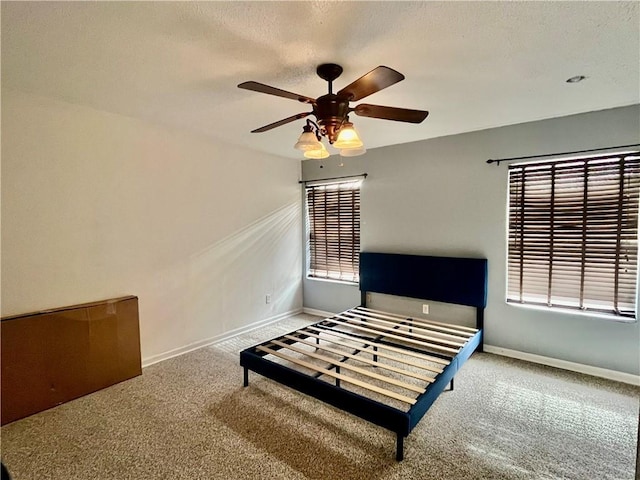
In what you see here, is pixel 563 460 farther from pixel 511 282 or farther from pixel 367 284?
pixel 367 284

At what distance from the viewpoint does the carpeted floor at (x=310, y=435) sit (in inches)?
73.0

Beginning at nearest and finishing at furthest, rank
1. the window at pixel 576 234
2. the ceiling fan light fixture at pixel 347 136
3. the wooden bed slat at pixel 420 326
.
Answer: the ceiling fan light fixture at pixel 347 136
the window at pixel 576 234
the wooden bed slat at pixel 420 326

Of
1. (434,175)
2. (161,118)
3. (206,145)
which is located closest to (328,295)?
(434,175)

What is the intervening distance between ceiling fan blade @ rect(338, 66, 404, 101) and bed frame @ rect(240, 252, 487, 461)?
6.15 feet

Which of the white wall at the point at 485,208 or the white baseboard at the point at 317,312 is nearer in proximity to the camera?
the white wall at the point at 485,208

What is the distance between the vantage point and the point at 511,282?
3.38 m

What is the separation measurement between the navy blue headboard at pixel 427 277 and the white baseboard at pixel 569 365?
1.77 ft

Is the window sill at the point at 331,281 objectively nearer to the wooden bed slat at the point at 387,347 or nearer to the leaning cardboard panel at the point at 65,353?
the wooden bed slat at the point at 387,347

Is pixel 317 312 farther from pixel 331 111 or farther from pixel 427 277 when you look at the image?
pixel 331 111

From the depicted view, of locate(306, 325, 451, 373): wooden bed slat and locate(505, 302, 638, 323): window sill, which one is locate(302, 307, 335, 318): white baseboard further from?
locate(505, 302, 638, 323): window sill

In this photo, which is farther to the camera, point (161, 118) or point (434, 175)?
point (434, 175)

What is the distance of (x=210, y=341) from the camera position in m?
3.79

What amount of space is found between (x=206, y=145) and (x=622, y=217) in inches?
166

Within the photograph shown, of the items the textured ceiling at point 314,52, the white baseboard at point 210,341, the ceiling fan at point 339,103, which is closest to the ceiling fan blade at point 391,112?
the ceiling fan at point 339,103
